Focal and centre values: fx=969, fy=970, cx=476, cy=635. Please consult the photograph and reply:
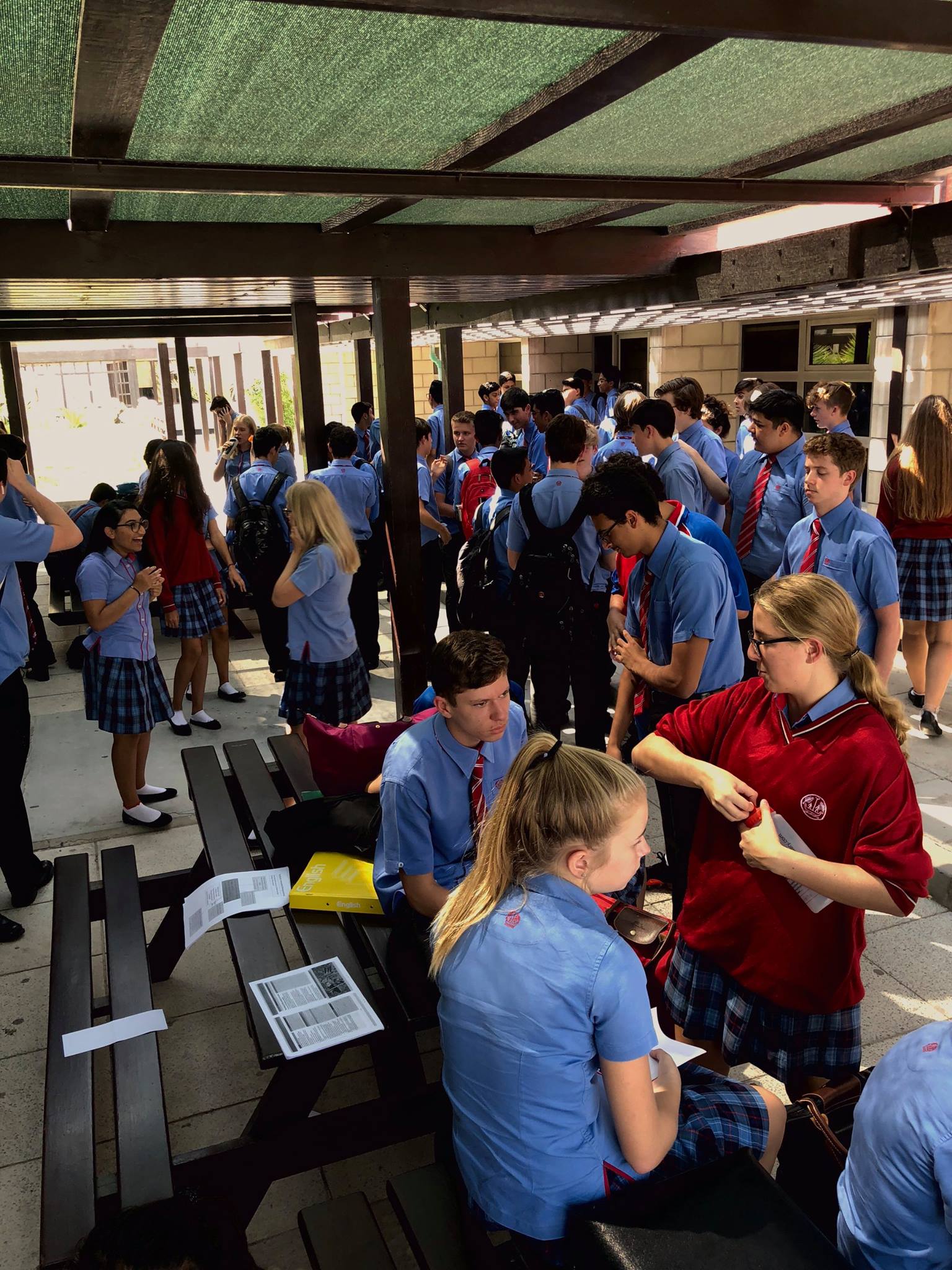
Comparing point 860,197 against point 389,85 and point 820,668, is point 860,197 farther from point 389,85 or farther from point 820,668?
point 820,668

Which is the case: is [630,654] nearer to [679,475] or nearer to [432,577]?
[679,475]

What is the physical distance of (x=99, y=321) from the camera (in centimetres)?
961

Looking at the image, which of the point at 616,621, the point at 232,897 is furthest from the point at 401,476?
the point at 232,897

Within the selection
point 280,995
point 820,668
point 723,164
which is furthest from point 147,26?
point 723,164

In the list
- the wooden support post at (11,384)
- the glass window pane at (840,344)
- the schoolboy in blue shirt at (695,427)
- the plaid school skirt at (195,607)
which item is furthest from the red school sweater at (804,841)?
the wooden support post at (11,384)

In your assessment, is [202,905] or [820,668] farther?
[202,905]

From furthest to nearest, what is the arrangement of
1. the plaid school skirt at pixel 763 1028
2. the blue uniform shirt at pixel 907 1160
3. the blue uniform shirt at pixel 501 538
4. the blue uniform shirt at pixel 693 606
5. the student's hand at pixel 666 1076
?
1. the blue uniform shirt at pixel 501 538
2. the blue uniform shirt at pixel 693 606
3. the plaid school skirt at pixel 763 1028
4. the student's hand at pixel 666 1076
5. the blue uniform shirt at pixel 907 1160

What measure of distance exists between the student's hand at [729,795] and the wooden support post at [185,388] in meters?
10.3

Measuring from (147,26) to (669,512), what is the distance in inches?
97.9

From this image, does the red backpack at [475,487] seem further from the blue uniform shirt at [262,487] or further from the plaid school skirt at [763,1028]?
the plaid school skirt at [763,1028]

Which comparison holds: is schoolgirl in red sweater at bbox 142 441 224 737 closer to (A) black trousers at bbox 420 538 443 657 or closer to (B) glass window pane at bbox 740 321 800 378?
(A) black trousers at bbox 420 538 443 657

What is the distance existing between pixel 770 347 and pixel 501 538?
27.7ft

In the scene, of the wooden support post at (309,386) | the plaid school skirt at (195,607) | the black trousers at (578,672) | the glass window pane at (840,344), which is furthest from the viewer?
the glass window pane at (840,344)

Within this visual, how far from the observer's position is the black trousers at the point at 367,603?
664 cm
